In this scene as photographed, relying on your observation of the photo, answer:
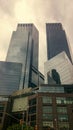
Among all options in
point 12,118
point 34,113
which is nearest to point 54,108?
point 34,113

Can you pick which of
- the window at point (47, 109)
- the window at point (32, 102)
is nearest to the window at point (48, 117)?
the window at point (47, 109)

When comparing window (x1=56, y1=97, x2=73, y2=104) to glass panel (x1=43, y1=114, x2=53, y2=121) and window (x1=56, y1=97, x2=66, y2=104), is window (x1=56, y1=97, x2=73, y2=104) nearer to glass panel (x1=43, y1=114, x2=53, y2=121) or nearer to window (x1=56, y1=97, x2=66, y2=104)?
→ window (x1=56, y1=97, x2=66, y2=104)

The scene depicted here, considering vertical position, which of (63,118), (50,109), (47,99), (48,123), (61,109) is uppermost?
(47,99)

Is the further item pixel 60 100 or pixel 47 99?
pixel 60 100

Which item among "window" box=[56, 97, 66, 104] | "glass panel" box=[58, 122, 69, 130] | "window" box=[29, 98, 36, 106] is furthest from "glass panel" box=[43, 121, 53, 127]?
"window" box=[29, 98, 36, 106]

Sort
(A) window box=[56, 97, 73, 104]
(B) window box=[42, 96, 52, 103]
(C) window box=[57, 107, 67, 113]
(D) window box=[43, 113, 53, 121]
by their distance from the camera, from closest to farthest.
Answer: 1. (D) window box=[43, 113, 53, 121]
2. (C) window box=[57, 107, 67, 113]
3. (B) window box=[42, 96, 52, 103]
4. (A) window box=[56, 97, 73, 104]

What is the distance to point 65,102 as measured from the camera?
11025cm

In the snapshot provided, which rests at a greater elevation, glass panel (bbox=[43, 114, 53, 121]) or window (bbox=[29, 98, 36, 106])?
window (bbox=[29, 98, 36, 106])

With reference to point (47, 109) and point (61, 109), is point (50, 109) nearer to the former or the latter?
point (47, 109)

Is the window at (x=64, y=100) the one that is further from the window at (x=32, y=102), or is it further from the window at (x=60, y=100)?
the window at (x=32, y=102)

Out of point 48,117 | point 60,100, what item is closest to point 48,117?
point 48,117

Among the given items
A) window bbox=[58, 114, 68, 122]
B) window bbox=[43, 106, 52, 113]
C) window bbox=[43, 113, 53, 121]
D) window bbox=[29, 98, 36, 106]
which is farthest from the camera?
window bbox=[29, 98, 36, 106]

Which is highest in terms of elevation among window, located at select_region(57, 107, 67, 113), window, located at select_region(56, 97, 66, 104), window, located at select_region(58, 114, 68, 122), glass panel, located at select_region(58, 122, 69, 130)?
window, located at select_region(56, 97, 66, 104)

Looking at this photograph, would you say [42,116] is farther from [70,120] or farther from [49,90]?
[49,90]
